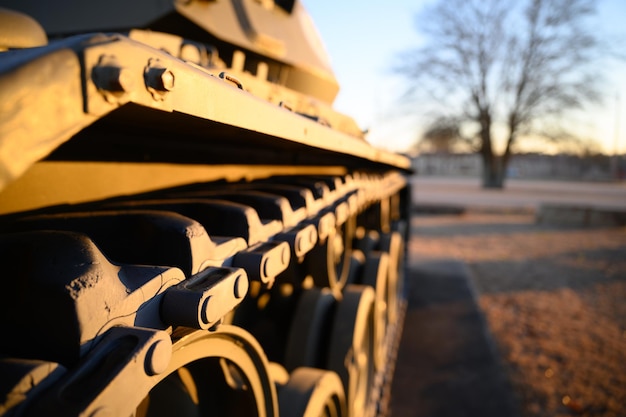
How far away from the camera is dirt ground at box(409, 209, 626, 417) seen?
296 centimetres

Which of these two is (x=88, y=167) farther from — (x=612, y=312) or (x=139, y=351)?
(x=612, y=312)

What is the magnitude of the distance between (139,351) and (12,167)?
0.80 ft

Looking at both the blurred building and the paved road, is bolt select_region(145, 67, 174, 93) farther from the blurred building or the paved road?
the blurred building

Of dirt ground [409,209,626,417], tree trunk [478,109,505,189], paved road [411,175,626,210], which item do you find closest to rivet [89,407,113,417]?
dirt ground [409,209,626,417]

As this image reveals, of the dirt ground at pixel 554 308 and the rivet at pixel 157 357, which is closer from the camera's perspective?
the rivet at pixel 157 357

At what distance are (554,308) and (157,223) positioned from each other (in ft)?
16.0

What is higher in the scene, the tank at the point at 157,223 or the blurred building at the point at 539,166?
the blurred building at the point at 539,166

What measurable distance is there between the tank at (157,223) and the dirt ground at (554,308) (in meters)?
1.70

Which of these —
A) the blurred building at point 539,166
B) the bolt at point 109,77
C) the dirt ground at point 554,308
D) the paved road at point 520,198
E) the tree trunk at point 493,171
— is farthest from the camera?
the blurred building at point 539,166

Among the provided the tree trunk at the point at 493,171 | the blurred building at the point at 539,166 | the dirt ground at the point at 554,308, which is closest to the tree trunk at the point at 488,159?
the tree trunk at the point at 493,171

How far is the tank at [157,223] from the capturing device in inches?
18.1

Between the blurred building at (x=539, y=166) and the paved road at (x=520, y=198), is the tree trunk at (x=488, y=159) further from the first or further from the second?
the blurred building at (x=539, y=166)

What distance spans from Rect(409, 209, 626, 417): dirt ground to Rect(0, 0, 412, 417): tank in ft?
5.58

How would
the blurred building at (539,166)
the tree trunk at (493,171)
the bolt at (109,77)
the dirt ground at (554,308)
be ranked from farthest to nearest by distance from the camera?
1. the blurred building at (539,166)
2. the tree trunk at (493,171)
3. the dirt ground at (554,308)
4. the bolt at (109,77)
